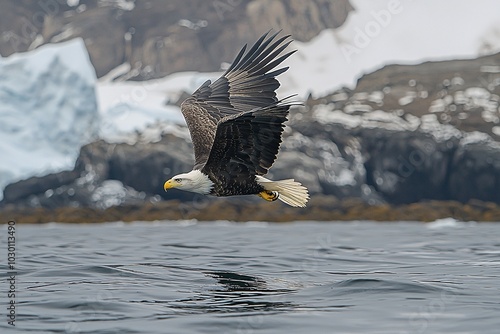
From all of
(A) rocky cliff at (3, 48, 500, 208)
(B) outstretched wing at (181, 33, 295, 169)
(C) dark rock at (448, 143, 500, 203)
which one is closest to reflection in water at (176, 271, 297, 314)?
(B) outstretched wing at (181, 33, 295, 169)

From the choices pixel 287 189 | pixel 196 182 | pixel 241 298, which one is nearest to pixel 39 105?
pixel 196 182

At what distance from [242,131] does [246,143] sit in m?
0.38

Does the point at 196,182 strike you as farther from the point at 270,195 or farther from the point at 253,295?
the point at 253,295

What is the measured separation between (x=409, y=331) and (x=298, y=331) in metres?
0.93

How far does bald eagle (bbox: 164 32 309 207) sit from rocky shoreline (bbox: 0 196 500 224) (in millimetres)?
31067

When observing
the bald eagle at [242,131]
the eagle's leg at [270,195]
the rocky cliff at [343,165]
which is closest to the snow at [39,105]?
the rocky cliff at [343,165]

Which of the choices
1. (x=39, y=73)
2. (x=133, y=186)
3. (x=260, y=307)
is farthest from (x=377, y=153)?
(x=260, y=307)

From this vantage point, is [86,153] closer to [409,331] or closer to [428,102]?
[428,102]

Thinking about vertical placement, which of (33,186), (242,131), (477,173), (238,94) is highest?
(238,94)

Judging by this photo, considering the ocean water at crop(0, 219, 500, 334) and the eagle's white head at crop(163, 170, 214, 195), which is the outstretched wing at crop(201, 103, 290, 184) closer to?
the eagle's white head at crop(163, 170, 214, 195)

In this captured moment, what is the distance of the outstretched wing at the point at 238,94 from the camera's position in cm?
1229

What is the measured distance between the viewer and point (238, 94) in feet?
41.6

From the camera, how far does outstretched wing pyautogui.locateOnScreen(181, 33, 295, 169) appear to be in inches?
484

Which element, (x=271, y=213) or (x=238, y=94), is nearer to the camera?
(x=238, y=94)
